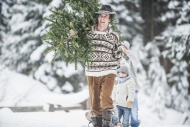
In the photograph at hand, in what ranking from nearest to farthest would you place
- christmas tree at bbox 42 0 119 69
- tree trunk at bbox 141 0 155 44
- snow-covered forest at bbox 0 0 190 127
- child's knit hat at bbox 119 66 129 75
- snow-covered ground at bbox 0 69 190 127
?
christmas tree at bbox 42 0 119 69 → child's knit hat at bbox 119 66 129 75 → snow-covered ground at bbox 0 69 190 127 → snow-covered forest at bbox 0 0 190 127 → tree trunk at bbox 141 0 155 44

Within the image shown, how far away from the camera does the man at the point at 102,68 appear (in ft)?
17.1

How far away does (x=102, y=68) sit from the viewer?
5.23 metres

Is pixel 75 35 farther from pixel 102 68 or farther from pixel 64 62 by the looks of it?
pixel 64 62

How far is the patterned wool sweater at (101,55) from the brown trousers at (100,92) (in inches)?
4.2

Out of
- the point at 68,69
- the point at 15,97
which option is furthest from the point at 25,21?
the point at 15,97

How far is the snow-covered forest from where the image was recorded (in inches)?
450

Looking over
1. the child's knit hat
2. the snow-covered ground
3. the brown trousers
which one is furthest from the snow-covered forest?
the brown trousers

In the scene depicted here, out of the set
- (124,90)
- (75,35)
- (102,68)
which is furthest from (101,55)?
(124,90)

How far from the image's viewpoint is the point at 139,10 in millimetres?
21531

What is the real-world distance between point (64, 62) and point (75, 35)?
8925 mm

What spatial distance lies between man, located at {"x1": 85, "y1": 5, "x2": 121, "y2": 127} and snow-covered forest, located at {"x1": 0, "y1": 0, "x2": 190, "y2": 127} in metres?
3.11

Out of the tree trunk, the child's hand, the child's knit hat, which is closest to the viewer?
the child's hand

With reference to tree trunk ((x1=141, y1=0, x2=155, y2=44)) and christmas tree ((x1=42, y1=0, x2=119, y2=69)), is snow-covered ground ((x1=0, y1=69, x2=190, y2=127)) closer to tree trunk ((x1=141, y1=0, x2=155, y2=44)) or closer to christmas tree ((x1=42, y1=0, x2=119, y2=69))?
christmas tree ((x1=42, y1=0, x2=119, y2=69))

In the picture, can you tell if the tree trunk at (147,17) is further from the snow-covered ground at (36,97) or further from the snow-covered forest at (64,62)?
the snow-covered ground at (36,97)
